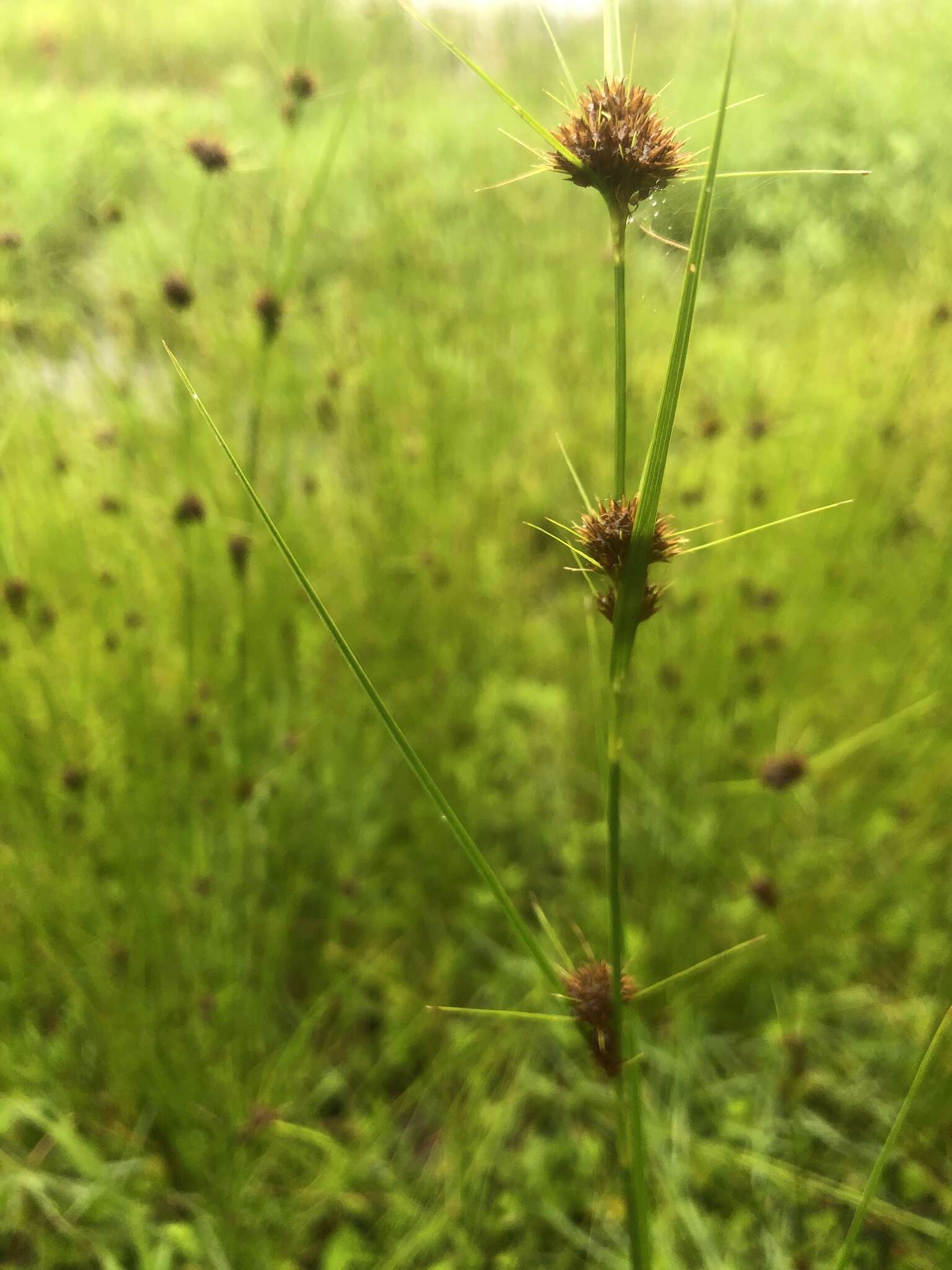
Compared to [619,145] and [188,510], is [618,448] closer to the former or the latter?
[619,145]

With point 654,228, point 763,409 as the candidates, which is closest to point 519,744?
point 763,409

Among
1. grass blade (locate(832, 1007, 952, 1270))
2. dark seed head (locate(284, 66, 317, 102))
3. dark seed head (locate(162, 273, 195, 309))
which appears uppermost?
dark seed head (locate(284, 66, 317, 102))

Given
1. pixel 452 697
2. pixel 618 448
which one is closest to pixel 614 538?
pixel 618 448

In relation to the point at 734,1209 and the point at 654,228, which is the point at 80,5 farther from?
the point at 734,1209

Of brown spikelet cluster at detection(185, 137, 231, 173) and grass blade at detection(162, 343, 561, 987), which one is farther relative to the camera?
brown spikelet cluster at detection(185, 137, 231, 173)

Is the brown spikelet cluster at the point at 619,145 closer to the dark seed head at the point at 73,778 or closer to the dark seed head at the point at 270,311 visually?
the dark seed head at the point at 270,311

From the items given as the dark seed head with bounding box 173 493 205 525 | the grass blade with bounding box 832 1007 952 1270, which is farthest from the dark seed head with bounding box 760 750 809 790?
the dark seed head with bounding box 173 493 205 525

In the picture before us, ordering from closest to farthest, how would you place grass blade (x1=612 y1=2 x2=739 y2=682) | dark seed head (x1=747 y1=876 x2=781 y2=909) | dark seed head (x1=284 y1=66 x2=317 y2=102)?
grass blade (x1=612 y1=2 x2=739 y2=682)
dark seed head (x1=747 y1=876 x2=781 y2=909)
dark seed head (x1=284 y1=66 x2=317 y2=102)

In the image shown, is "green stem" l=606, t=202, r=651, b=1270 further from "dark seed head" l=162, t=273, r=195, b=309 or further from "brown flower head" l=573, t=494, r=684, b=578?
"dark seed head" l=162, t=273, r=195, b=309

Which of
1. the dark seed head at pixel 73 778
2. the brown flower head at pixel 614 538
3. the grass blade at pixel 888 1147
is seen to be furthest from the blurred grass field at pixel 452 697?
the grass blade at pixel 888 1147
